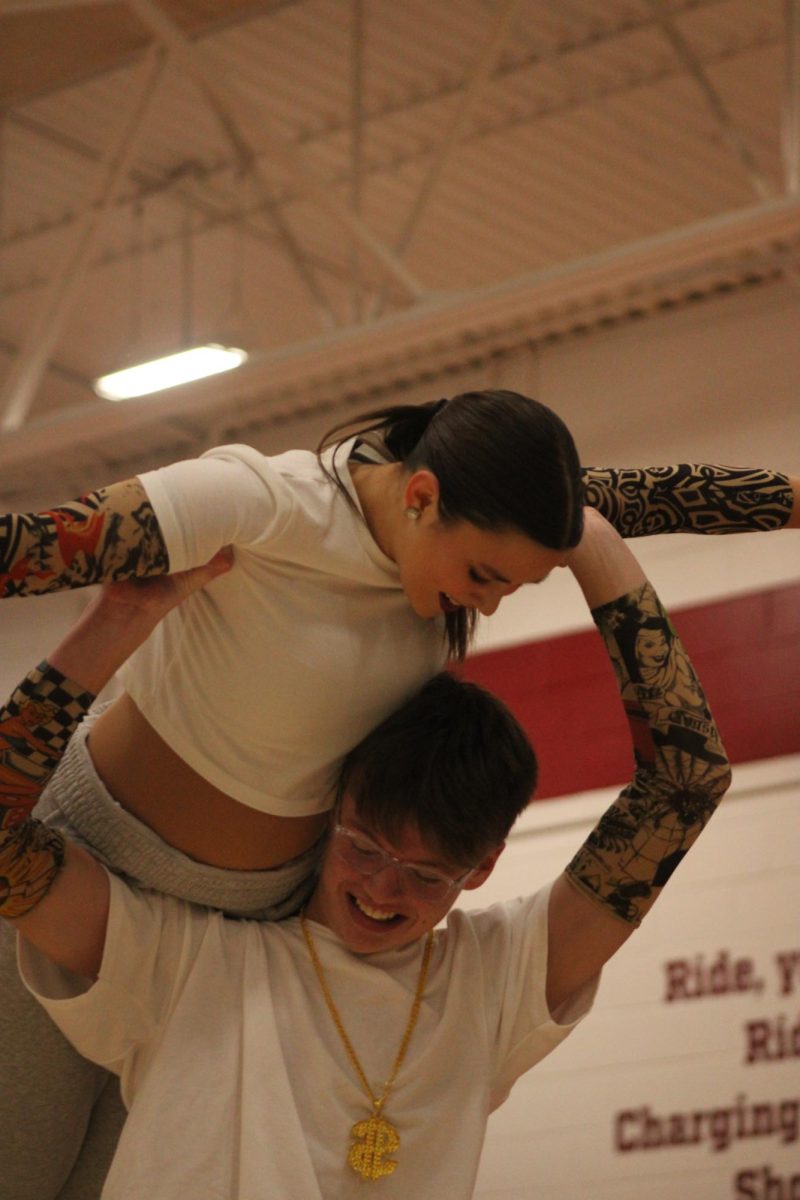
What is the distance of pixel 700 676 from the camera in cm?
522

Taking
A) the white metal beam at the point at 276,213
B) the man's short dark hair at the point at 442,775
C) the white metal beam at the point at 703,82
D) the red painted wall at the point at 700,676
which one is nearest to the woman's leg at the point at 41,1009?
the man's short dark hair at the point at 442,775

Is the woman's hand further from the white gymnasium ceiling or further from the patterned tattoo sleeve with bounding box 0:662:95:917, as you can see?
the white gymnasium ceiling

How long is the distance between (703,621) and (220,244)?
3.33m

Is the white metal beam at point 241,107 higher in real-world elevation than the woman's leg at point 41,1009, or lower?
higher

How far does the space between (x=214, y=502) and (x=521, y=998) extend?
81cm

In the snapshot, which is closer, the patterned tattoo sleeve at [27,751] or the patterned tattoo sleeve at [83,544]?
the patterned tattoo sleeve at [83,544]

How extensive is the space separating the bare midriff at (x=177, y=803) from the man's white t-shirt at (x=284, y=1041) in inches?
3.4

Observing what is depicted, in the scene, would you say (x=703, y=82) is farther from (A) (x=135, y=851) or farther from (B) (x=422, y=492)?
(A) (x=135, y=851)

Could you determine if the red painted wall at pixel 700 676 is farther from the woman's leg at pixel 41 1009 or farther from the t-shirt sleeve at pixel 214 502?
the t-shirt sleeve at pixel 214 502

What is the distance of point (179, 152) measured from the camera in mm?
7160

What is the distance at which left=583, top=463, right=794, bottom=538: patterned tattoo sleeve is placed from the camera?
2164 millimetres

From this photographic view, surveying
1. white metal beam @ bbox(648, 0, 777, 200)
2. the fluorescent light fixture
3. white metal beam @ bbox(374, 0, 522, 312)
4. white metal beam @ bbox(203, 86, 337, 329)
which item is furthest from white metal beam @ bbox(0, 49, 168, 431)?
white metal beam @ bbox(648, 0, 777, 200)

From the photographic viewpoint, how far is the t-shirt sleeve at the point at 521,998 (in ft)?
7.13

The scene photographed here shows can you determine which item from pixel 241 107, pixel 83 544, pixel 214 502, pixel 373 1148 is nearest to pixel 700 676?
pixel 241 107
